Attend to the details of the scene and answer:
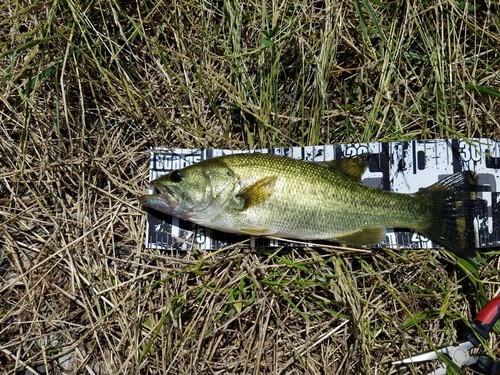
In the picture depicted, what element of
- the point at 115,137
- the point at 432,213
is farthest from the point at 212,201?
the point at 432,213

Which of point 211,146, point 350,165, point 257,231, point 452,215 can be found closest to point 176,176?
point 211,146

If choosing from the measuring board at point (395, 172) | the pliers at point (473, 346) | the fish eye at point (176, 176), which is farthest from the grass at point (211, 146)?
the fish eye at point (176, 176)

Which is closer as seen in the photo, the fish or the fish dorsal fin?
the fish

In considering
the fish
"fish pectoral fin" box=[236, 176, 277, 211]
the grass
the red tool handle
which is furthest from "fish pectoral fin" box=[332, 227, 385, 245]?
the red tool handle

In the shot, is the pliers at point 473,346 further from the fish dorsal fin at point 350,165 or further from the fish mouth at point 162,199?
the fish mouth at point 162,199

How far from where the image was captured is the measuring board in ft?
10.3

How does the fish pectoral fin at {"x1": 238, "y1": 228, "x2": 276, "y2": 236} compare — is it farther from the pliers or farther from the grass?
the pliers

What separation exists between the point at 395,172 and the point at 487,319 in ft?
3.62

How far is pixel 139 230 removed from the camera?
3.19 metres

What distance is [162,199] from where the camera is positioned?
9.72ft

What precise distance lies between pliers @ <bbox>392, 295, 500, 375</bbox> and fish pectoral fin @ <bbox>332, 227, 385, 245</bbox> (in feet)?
2.56

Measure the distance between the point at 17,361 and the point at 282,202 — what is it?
204 cm

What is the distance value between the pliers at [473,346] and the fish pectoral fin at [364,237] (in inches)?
30.8

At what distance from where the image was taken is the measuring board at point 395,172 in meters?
3.13
